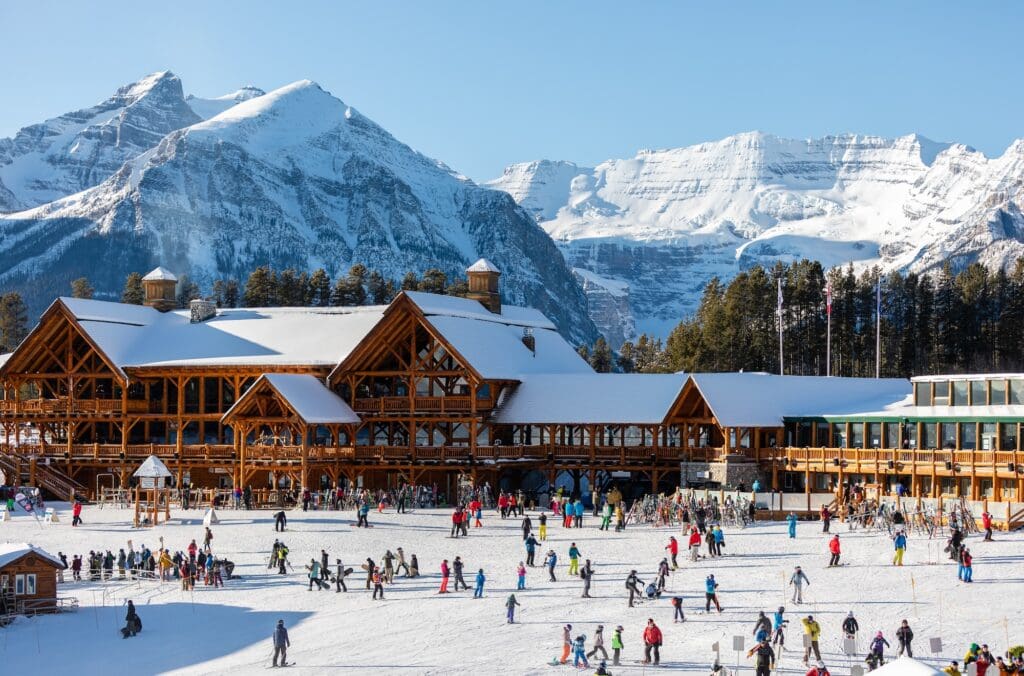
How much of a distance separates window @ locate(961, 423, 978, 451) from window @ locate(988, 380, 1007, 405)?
1245 mm

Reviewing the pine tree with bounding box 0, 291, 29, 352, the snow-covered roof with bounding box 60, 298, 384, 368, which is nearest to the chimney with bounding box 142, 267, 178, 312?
the snow-covered roof with bounding box 60, 298, 384, 368

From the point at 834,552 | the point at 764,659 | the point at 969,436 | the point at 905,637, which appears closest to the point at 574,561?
the point at 834,552

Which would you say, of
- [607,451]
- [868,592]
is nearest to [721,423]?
[607,451]

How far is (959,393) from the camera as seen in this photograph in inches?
2229

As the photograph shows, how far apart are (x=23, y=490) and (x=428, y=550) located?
25.5 metres

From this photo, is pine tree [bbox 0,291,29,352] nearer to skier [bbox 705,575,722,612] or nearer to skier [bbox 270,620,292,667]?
skier [bbox 270,620,292,667]

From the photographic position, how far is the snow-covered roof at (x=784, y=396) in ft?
201

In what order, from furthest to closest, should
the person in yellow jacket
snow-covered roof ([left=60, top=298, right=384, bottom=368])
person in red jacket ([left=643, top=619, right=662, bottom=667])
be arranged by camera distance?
snow-covered roof ([left=60, top=298, right=384, bottom=368]) → person in red jacket ([left=643, top=619, right=662, bottom=667]) → the person in yellow jacket

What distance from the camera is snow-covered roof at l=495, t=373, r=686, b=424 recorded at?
64688 millimetres

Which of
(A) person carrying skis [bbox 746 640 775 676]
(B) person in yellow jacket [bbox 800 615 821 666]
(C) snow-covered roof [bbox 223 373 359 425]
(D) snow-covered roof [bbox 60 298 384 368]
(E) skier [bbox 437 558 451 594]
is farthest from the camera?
(D) snow-covered roof [bbox 60 298 384 368]

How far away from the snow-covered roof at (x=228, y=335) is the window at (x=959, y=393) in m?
27.2

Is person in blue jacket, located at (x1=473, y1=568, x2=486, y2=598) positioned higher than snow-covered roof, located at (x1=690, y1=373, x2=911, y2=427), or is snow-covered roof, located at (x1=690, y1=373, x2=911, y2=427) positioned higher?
snow-covered roof, located at (x1=690, y1=373, x2=911, y2=427)

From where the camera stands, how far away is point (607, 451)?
65312 mm

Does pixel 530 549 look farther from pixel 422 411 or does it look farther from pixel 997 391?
pixel 422 411
